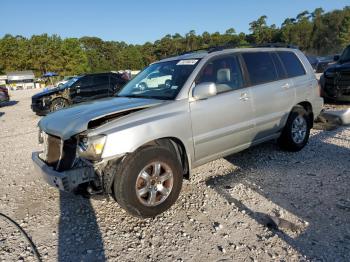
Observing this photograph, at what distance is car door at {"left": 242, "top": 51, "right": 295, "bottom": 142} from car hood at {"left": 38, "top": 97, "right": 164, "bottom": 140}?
1623mm

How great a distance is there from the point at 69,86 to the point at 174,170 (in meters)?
10.1

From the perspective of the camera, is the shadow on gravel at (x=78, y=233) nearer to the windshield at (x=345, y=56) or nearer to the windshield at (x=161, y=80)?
the windshield at (x=161, y=80)

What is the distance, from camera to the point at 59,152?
3.68 meters

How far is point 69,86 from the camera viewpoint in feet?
41.9

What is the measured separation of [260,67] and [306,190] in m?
1.95

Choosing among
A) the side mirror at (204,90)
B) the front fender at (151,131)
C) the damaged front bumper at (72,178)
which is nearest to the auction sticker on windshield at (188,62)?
the side mirror at (204,90)

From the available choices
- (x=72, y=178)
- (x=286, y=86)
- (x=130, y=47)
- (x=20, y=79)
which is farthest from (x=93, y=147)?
(x=130, y=47)

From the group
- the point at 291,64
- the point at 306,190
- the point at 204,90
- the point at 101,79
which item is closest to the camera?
the point at 204,90

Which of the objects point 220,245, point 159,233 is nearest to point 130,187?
point 159,233

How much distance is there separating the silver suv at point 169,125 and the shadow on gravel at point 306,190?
17.8 inches

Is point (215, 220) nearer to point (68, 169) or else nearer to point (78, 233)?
point (78, 233)

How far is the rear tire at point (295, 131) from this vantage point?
5.49 meters

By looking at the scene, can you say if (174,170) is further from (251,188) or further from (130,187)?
(251,188)

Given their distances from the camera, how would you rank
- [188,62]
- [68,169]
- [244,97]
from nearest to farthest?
[68,169] < [188,62] < [244,97]
